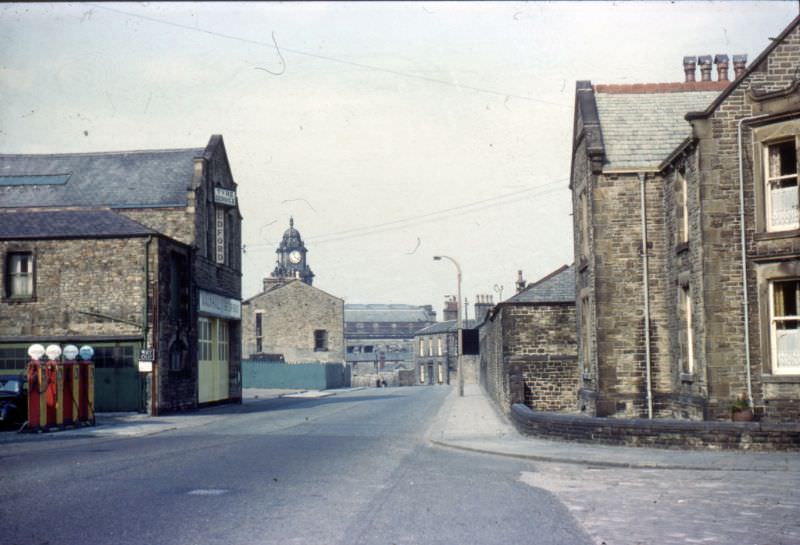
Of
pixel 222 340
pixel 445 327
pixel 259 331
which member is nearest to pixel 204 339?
pixel 222 340

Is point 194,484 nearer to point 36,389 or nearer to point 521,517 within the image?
point 521,517

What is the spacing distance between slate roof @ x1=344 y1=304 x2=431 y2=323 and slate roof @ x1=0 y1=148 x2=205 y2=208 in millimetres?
96828

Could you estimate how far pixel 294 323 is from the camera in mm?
83750

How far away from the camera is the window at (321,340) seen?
84438 millimetres

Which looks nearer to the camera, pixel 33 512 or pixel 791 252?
pixel 33 512

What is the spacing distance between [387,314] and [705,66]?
109937 mm

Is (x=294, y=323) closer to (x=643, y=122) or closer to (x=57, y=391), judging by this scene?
(x=57, y=391)

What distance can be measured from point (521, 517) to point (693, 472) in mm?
5086

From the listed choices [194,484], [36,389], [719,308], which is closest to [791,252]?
[719,308]

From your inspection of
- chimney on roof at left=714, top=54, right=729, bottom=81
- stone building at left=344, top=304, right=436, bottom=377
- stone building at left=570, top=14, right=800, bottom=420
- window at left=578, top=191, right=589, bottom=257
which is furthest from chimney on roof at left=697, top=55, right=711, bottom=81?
stone building at left=344, top=304, right=436, bottom=377

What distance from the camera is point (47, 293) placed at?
32.7 meters

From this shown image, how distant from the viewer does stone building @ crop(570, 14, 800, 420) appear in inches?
739

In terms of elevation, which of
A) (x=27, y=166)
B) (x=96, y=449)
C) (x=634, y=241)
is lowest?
(x=96, y=449)

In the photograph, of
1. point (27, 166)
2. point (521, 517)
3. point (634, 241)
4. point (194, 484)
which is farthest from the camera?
point (27, 166)
